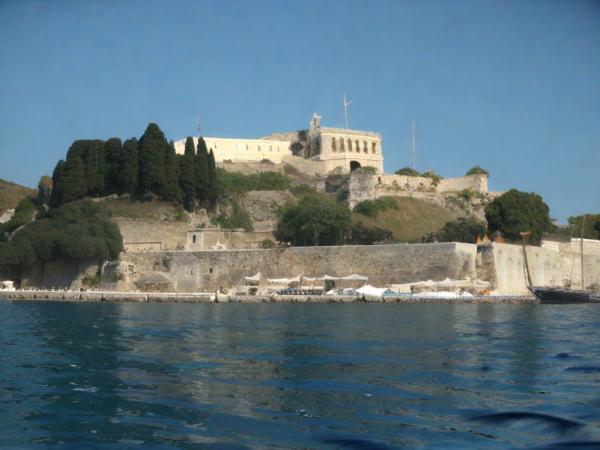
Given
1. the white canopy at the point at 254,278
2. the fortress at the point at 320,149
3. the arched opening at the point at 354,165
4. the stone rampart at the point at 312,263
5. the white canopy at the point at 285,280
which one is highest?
the fortress at the point at 320,149

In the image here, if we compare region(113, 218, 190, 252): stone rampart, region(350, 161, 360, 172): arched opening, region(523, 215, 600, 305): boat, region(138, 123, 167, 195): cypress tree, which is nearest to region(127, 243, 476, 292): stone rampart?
region(113, 218, 190, 252): stone rampart

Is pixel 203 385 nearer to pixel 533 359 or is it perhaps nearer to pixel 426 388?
pixel 426 388

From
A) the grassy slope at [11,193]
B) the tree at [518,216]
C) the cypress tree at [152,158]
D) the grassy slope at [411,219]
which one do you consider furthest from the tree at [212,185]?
the grassy slope at [11,193]

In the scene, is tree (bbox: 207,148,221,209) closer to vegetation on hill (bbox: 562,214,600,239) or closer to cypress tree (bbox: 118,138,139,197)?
cypress tree (bbox: 118,138,139,197)

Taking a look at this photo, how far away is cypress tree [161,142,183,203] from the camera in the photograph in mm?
47531

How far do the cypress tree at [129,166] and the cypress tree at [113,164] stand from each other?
52 centimetres

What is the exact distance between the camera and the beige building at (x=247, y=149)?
6047 cm

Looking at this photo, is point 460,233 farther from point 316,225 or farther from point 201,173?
point 201,173

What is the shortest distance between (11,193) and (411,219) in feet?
119

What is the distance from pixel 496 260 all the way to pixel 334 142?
2376 cm

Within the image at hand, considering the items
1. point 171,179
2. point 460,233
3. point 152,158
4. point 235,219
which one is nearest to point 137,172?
point 152,158

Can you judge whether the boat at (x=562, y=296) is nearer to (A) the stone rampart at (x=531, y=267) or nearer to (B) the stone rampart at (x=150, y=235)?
(A) the stone rampart at (x=531, y=267)

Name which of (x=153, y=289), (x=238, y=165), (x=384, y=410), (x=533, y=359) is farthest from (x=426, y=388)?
(x=238, y=165)

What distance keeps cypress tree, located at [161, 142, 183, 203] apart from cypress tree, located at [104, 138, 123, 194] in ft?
9.55
